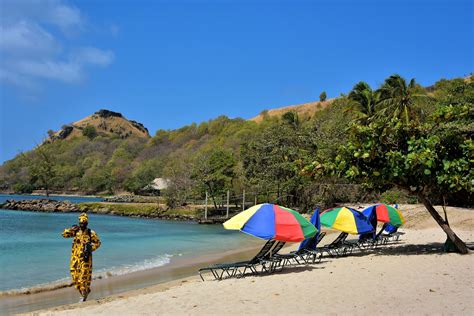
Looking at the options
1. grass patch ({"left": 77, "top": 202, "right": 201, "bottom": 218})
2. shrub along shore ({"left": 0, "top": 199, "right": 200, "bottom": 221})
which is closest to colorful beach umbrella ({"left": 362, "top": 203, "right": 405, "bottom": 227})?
shrub along shore ({"left": 0, "top": 199, "right": 200, "bottom": 221})

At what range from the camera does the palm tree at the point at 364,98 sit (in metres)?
42.5

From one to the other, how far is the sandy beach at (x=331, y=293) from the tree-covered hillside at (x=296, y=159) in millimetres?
2504

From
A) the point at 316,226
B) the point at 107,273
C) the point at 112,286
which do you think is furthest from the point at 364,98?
the point at 112,286

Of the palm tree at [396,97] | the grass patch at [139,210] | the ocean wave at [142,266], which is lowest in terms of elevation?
the ocean wave at [142,266]

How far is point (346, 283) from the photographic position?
353 inches

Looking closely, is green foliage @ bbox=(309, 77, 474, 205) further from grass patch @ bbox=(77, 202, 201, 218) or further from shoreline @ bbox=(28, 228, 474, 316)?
grass patch @ bbox=(77, 202, 201, 218)

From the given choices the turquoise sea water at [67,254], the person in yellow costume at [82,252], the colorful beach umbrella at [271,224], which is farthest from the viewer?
the turquoise sea water at [67,254]

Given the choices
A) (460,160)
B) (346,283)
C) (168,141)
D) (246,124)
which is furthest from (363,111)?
(168,141)

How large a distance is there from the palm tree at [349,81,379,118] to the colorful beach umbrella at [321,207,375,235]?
29.5 m

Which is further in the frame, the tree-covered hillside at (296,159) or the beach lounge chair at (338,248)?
the beach lounge chair at (338,248)

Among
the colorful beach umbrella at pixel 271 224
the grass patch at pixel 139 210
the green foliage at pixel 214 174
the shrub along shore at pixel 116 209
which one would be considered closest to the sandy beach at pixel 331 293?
the colorful beach umbrella at pixel 271 224

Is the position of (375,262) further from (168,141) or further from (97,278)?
(168,141)

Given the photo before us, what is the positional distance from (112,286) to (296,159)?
25.7 m

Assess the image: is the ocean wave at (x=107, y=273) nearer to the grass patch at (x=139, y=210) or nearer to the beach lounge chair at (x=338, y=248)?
the beach lounge chair at (x=338, y=248)
